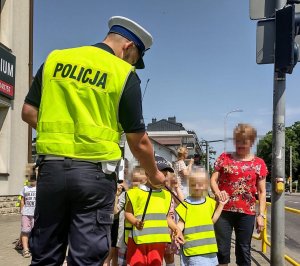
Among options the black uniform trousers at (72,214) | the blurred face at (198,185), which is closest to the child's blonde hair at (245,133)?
the blurred face at (198,185)

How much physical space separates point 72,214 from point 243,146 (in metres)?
2.95

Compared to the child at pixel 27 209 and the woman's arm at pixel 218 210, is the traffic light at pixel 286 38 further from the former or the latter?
the child at pixel 27 209

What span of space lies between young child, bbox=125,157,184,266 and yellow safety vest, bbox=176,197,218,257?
0.16m

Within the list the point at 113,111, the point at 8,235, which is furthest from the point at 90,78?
the point at 8,235

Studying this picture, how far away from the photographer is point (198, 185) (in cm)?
484

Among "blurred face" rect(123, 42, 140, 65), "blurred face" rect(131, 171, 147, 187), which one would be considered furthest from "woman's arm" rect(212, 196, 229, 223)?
"blurred face" rect(123, 42, 140, 65)

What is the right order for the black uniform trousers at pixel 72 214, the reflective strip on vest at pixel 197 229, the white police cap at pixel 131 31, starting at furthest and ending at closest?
1. the reflective strip on vest at pixel 197 229
2. the white police cap at pixel 131 31
3. the black uniform trousers at pixel 72 214

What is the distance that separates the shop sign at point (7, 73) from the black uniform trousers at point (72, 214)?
12716 millimetres

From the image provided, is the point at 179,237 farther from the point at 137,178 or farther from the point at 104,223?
the point at 104,223

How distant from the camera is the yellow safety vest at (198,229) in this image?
15.1 feet

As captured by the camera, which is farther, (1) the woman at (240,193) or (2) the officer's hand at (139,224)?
(1) the woman at (240,193)

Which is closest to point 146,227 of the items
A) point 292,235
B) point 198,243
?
point 198,243

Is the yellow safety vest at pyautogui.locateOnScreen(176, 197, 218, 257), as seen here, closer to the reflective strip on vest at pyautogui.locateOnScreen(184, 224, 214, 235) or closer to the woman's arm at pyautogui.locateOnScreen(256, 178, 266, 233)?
the reflective strip on vest at pyautogui.locateOnScreen(184, 224, 214, 235)

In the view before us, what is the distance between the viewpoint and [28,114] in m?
2.80
